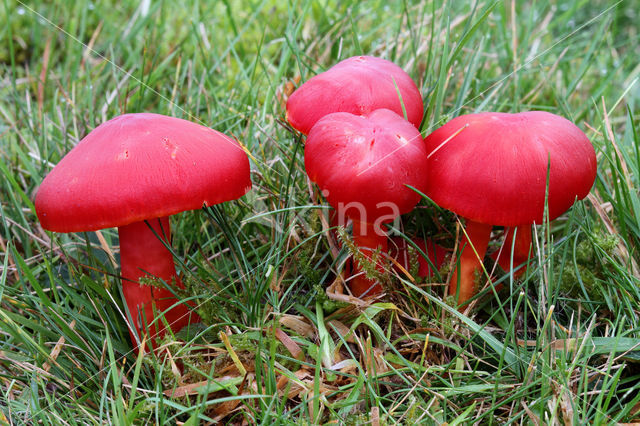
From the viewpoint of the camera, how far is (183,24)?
12.0 feet

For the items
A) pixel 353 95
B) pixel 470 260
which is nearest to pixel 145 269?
pixel 353 95

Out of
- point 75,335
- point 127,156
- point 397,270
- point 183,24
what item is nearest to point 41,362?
point 75,335

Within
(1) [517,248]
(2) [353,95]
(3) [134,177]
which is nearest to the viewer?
(3) [134,177]

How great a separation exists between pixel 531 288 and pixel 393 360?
68cm

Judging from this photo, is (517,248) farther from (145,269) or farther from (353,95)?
(145,269)

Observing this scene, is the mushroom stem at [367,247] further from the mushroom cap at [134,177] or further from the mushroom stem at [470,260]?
the mushroom cap at [134,177]

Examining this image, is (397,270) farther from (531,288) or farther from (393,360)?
(531,288)

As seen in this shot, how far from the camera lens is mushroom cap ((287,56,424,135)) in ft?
5.61

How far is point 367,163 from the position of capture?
1.47 meters

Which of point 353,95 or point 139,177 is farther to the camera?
point 353,95

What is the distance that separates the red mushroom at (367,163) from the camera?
1472 millimetres

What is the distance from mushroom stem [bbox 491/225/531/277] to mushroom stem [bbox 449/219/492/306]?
4.3 inches

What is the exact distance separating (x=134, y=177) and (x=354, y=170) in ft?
2.03

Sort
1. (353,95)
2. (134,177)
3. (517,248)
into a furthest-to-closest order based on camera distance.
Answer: (517,248)
(353,95)
(134,177)
